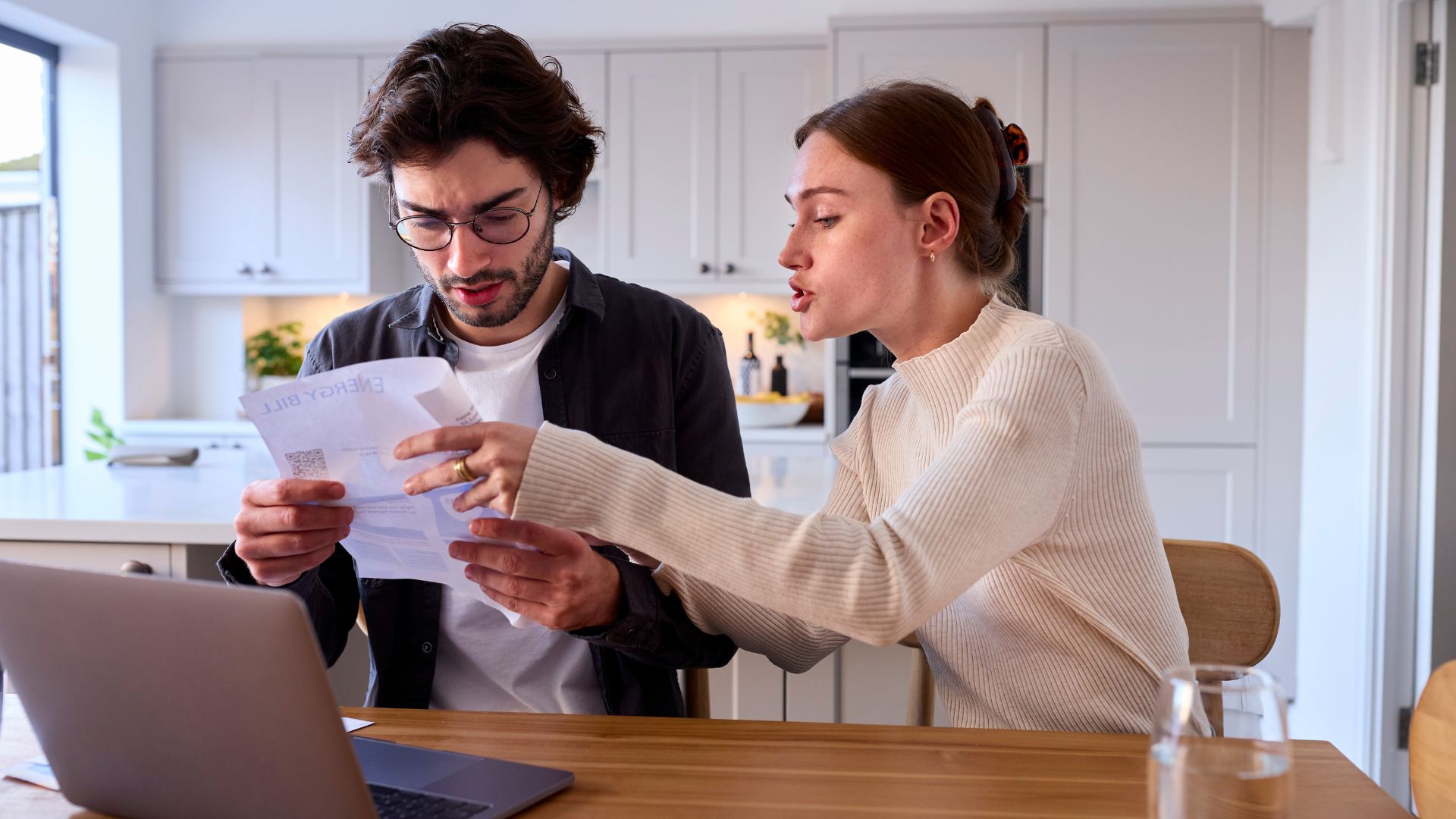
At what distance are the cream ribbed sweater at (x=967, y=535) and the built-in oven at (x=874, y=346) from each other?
263 centimetres

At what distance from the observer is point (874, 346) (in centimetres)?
401

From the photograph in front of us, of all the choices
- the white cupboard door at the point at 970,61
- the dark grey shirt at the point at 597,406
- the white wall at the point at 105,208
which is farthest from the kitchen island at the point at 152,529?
the white wall at the point at 105,208

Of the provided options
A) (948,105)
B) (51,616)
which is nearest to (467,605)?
(51,616)

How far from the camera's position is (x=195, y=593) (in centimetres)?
72

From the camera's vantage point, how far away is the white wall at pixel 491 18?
14.4ft

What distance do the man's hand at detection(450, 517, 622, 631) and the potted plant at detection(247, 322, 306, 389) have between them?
3.91m

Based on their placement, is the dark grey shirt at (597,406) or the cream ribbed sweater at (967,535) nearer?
the cream ribbed sweater at (967,535)

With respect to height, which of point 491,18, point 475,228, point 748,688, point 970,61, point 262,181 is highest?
point 491,18

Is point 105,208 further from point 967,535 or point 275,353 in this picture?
point 967,535

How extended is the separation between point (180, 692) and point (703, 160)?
12.0 feet

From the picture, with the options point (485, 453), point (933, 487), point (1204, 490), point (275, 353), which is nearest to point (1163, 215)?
point (1204, 490)

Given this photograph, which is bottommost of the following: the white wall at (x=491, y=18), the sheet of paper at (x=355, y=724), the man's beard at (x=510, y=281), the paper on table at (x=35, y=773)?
the paper on table at (x=35, y=773)

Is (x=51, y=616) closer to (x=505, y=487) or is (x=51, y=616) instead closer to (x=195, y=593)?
(x=195, y=593)

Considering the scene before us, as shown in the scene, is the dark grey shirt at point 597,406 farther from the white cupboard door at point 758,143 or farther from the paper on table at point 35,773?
the white cupboard door at point 758,143
